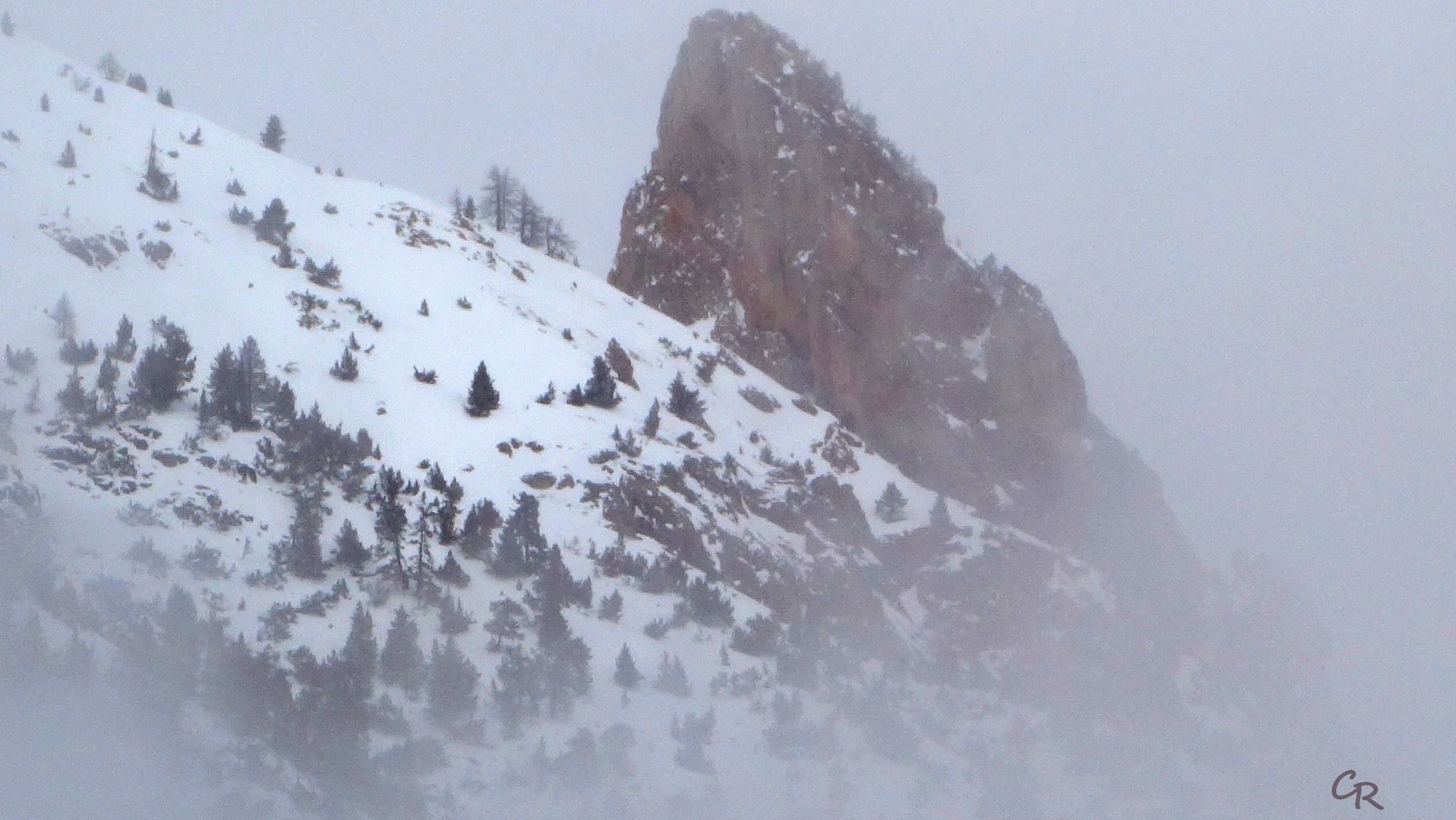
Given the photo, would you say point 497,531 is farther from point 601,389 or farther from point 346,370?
point 601,389

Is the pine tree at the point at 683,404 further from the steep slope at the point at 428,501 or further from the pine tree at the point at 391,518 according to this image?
the pine tree at the point at 391,518

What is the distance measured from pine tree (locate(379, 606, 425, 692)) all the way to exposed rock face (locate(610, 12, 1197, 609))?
615 inches

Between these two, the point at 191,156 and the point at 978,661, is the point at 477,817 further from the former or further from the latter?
the point at 191,156

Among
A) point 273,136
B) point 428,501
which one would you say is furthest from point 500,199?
point 428,501

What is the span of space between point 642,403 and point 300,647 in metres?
11.0

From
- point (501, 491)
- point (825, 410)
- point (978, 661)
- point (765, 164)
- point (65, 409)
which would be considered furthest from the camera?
point (765, 164)

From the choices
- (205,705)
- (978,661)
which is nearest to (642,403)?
(978,661)

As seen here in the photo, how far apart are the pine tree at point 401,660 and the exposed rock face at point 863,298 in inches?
615

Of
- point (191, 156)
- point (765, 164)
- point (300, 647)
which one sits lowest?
point (300, 647)

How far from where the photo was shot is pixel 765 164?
33.8m

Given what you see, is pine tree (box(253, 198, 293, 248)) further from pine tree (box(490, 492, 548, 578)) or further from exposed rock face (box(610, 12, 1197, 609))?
exposed rock face (box(610, 12, 1197, 609))

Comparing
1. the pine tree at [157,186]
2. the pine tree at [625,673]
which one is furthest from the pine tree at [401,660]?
the pine tree at [157,186]

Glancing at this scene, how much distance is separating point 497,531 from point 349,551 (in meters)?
2.43

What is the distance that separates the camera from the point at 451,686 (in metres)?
16.3
